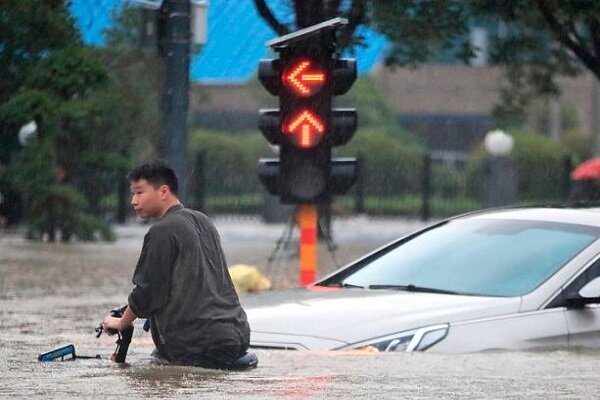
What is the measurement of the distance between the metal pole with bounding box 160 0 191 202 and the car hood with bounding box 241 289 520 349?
179 inches

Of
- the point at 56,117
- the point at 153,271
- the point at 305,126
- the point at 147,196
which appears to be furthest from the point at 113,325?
the point at 56,117

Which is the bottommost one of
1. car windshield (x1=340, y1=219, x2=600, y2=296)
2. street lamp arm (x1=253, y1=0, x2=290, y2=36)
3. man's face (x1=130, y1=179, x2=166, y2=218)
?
car windshield (x1=340, y1=219, x2=600, y2=296)

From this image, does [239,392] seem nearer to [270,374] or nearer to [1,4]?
[270,374]

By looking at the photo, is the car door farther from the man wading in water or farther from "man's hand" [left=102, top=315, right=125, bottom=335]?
"man's hand" [left=102, top=315, right=125, bottom=335]

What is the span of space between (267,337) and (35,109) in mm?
7307

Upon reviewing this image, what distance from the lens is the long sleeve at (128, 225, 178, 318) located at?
897cm

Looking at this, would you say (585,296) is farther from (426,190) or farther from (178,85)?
(426,190)

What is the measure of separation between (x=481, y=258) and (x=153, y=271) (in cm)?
289

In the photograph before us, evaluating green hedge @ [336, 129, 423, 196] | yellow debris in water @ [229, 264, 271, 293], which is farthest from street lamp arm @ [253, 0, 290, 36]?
green hedge @ [336, 129, 423, 196]

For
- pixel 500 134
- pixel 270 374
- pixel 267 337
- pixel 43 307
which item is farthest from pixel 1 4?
pixel 500 134

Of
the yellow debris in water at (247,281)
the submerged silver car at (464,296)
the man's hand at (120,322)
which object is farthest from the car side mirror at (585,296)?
the yellow debris in water at (247,281)

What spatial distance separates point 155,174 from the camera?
30.1 feet

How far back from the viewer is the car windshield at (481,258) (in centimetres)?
1079

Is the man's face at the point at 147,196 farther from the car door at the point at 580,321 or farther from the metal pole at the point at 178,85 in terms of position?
the metal pole at the point at 178,85
